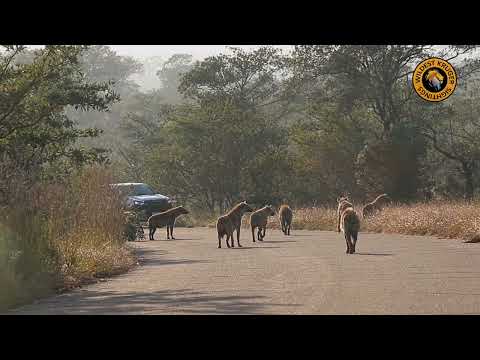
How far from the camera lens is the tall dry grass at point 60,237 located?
16.3 m

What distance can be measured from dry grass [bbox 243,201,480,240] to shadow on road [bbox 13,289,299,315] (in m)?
16.3

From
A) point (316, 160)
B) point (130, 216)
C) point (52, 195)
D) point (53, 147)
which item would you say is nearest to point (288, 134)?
point (316, 160)

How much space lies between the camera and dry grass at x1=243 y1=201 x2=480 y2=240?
31.5 meters

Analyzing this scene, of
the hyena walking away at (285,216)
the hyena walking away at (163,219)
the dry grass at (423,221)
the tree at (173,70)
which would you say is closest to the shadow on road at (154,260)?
the hyena walking away at (163,219)

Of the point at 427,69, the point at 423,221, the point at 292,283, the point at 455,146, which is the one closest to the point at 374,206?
the point at 423,221

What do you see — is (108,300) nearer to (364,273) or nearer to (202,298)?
(202,298)

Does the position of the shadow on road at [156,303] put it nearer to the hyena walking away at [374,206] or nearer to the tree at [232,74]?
the hyena walking away at [374,206]

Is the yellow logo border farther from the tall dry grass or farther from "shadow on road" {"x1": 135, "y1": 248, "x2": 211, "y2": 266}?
the tall dry grass

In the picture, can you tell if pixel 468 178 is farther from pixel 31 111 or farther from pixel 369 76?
pixel 31 111

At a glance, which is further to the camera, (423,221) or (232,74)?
(232,74)

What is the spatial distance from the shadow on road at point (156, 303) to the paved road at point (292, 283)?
1 cm

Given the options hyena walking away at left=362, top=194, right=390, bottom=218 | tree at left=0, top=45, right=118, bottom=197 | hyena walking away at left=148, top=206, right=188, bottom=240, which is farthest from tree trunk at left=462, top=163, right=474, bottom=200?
tree at left=0, top=45, right=118, bottom=197

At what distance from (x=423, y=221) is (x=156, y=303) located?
847 inches

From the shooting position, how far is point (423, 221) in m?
34.3
